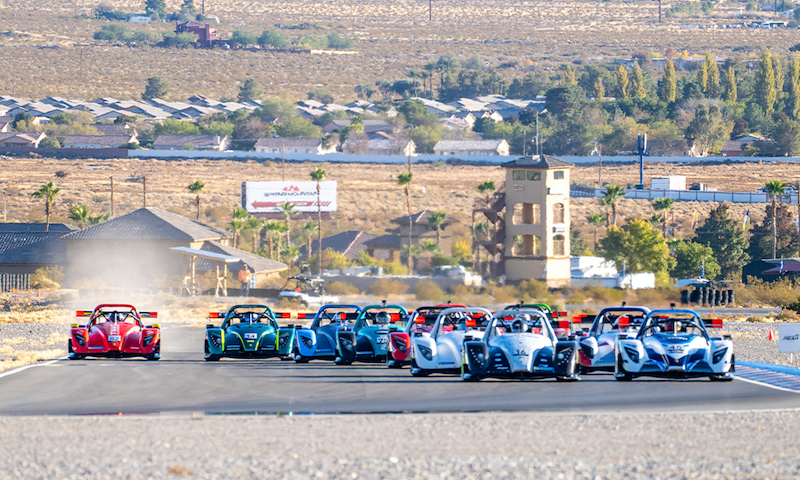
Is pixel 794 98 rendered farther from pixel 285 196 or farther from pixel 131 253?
pixel 131 253

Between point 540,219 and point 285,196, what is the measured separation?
3892 cm

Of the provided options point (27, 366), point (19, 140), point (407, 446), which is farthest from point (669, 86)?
point (407, 446)

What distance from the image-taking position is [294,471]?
13.2 metres

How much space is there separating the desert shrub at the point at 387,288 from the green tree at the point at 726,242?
27.5 metres

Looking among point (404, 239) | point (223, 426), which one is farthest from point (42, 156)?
point (223, 426)

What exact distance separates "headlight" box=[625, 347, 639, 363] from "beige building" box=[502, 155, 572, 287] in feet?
142

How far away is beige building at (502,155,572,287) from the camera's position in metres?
65.9

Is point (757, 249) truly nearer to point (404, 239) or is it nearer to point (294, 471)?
point (404, 239)

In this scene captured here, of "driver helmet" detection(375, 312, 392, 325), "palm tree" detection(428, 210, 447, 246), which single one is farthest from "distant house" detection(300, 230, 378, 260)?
"driver helmet" detection(375, 312, 392, 325)

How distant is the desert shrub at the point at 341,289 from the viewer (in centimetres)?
6650

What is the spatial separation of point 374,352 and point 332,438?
37.2 ft

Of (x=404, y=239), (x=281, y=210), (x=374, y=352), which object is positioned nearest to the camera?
(x=374, y=352)

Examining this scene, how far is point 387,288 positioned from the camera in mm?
64250

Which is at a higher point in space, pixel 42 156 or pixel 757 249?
pixel 42 156
